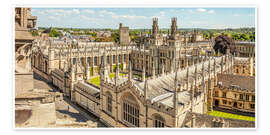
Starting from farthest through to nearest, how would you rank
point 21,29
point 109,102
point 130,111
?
1. point 109,102
2. point 130,111
3. point 21,29

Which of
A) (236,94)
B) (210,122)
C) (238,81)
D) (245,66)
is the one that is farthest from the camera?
(245,66)

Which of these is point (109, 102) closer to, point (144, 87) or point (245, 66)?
point (144, 87)

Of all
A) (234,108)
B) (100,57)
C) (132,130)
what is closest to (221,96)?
(234,108)

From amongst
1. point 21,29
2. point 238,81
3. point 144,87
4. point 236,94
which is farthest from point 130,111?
point 238,81

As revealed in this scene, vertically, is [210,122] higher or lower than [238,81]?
lower

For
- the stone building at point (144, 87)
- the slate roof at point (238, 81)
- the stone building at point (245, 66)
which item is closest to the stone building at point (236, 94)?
the slate roof at point (238, 81)

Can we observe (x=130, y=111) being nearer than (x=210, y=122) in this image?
No

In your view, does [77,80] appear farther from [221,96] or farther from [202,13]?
[202,13]

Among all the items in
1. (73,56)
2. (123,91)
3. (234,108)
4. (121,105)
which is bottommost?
(234,108)
